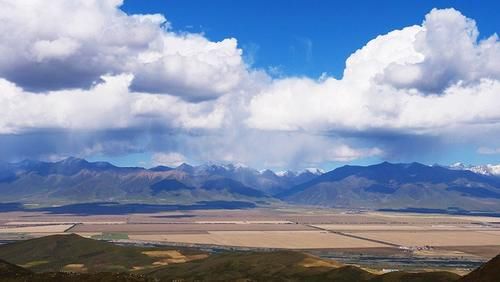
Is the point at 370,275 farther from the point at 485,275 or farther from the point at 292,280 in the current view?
the point at 485,275

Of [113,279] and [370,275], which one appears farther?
[370,275]

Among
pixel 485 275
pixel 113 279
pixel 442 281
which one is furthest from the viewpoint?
pixel 442 281

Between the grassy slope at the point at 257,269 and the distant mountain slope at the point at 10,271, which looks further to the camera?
the grassy slope at the point at 257,269

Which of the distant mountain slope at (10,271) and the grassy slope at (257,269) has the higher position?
the distant mountain slope at (10,271)

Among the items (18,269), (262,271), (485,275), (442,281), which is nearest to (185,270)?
(262,271)

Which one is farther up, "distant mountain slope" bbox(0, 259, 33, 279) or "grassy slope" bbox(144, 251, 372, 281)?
"distant mountain slope" bbox(0, 259, 33, 279)

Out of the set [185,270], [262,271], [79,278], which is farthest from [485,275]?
[185,270]

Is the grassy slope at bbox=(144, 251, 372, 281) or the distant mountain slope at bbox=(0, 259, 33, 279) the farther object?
the grassy slope at bbox=(144, 251, 372, 281)

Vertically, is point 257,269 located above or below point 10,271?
below

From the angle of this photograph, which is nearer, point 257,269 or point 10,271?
point 10,271

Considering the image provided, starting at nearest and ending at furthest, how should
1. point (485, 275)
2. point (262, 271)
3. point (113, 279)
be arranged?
point (485, 275) < point (113, 279) < point (262, 271)
